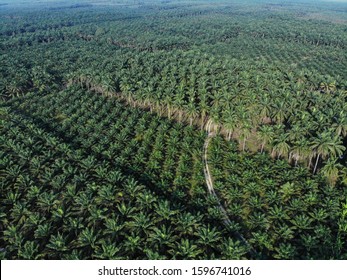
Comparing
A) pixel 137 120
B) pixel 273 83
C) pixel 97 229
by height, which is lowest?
pixel 97 229

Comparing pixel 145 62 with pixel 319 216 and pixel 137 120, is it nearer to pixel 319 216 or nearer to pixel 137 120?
pixel 137 120

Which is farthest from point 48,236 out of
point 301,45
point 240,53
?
point 301,45

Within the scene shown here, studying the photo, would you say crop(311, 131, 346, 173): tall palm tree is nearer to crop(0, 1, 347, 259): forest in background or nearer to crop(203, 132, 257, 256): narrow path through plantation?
crop(0, 1, 347, 259): forest in background

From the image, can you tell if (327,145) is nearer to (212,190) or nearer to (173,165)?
(212,190)

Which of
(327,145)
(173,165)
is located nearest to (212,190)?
(173,165)

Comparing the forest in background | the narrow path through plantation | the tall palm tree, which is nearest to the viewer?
the forest in background

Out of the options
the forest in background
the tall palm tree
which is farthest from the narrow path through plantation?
the tall palm tree

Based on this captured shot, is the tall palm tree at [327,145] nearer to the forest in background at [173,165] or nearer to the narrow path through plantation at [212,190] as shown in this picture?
the forest in background at [173,165]

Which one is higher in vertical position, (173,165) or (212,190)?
(173,165)
